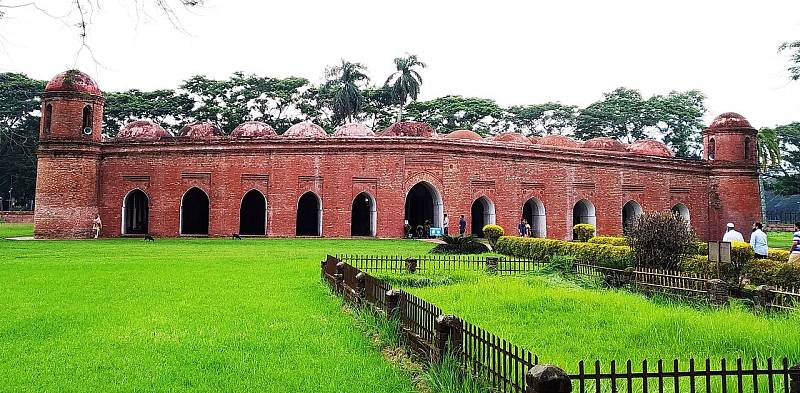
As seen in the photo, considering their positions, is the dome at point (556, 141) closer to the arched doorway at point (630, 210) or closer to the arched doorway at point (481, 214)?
the arched doorway at point (630, 210)

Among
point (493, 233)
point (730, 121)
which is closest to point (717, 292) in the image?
point (493, 233)

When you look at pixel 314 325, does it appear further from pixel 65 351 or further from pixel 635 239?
pixel 635 239

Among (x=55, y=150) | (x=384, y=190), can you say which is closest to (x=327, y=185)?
(x=384, y=190)

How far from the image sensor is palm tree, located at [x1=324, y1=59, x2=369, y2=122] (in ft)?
123

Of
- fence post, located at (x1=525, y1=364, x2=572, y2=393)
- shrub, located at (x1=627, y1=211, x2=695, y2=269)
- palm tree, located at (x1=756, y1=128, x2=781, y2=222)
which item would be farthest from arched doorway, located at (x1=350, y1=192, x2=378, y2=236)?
fence post, located at (x1=525, y1=364, x2=572, y2=393)

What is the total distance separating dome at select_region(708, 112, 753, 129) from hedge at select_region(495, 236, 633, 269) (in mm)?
15003

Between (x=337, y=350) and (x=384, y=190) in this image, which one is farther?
(x=384, y=190)

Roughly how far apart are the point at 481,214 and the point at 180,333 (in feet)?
72.2

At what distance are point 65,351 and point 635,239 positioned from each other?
9.56 m

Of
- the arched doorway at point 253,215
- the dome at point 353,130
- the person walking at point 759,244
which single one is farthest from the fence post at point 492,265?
the arched doorway at point 253,215

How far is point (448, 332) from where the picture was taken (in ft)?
15.3

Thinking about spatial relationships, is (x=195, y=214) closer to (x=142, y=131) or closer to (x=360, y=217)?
(x=142, y=131)

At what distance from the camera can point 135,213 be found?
27125 millimetres

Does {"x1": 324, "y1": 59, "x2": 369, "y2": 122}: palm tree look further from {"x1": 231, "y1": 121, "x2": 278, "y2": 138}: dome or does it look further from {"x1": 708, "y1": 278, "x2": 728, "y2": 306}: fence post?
A: {"x1": 708, "y1": 278, "x2": 728, "y2": 306}: fence post
